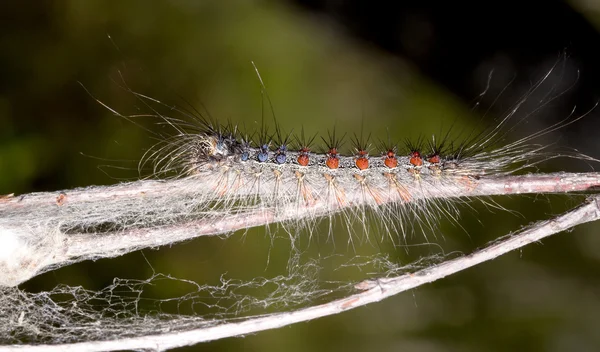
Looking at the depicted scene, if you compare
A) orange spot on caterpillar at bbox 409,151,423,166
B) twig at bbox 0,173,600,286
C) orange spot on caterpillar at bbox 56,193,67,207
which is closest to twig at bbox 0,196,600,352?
twig at bbox 0,173,600,286

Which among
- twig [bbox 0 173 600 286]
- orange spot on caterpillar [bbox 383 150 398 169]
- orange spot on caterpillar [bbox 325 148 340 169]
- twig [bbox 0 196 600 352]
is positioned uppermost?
orange spot on caterpillar [bbox 325 148 340 169]

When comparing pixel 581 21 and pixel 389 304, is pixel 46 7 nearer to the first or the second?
pixel 389 304

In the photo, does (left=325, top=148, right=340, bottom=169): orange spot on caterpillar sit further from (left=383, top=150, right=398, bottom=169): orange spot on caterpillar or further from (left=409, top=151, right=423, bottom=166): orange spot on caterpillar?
(left=409, top=151, right=423, bottom=166): orange spot on caterpillar

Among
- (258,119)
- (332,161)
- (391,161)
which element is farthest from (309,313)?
(258,119)

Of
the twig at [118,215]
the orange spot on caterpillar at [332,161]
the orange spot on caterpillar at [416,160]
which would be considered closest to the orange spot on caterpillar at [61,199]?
the twig at [118,215]

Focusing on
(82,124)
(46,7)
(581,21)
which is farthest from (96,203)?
(581,21)

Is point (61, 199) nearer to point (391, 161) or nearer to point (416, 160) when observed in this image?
point (391, 161)

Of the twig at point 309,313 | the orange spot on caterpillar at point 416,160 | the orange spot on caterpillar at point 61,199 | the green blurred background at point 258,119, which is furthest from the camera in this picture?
the green blurred background at point 258,119

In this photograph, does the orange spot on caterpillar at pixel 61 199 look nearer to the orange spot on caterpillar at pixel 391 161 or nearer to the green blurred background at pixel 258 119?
the green blurred background at pixel 258 119

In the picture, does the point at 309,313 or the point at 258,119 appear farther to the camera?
the point at 258,119
